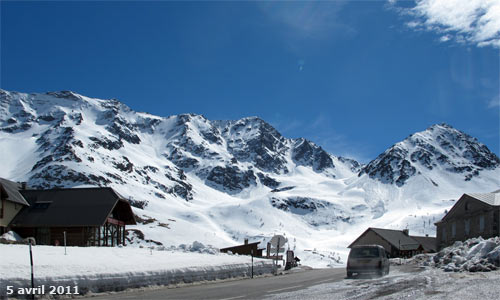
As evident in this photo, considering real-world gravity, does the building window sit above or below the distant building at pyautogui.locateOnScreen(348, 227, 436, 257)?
above

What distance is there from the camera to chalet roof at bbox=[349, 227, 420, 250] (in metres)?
79.5

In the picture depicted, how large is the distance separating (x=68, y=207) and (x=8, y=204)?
173 inches

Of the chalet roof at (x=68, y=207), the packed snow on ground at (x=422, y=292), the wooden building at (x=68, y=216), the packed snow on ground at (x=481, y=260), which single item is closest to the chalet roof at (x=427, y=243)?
the chalet roof at (x=68, y=207)

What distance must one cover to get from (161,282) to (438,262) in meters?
19.6

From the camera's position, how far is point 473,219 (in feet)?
167

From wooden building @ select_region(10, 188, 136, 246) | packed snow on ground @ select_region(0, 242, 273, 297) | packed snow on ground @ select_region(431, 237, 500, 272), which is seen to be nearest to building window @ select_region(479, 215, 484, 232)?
packed snow on ground @ select_region(431, 237, 500, 272)

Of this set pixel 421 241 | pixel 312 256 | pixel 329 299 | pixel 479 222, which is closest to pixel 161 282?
pixel 329 299

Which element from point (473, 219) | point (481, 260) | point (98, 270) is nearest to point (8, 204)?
point (98, 270)

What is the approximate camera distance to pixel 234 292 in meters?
16.4

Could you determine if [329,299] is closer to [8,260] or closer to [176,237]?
[8,260]

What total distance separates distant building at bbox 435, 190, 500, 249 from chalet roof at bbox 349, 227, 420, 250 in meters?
19.4

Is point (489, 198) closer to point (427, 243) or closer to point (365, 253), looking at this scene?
point (365, 253)

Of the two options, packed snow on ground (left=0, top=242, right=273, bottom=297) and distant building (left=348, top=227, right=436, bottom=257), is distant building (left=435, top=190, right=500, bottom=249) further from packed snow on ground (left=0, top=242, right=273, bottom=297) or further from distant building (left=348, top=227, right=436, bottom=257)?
packed snow on ground (left=0, top=242, right=273, bottom=297)

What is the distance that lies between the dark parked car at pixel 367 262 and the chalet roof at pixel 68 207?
21.0m
